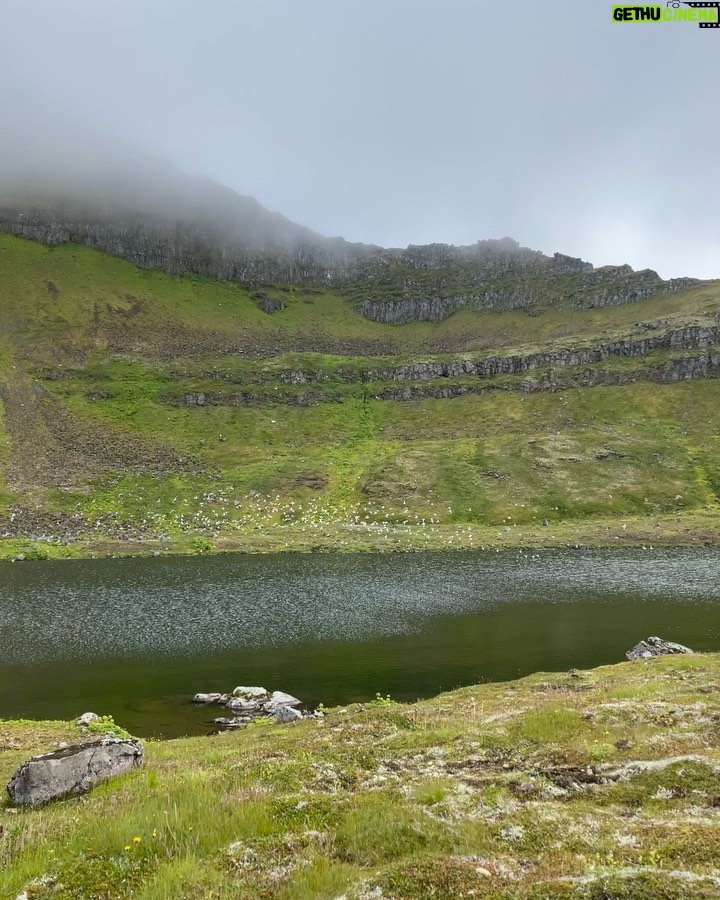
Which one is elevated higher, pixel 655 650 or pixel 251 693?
pixel 655 650

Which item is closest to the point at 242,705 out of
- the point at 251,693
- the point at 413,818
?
the point at 251,693

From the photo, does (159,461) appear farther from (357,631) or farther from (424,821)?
(424,821)

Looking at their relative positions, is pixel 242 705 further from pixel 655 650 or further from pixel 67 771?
pixel 655 650

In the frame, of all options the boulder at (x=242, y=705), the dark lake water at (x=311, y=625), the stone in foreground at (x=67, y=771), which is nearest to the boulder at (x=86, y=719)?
the dark lake water at (x=311, y=625)

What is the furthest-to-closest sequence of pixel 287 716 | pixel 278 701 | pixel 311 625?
pixel 311 625
pixel 278 701
pixel 287 716

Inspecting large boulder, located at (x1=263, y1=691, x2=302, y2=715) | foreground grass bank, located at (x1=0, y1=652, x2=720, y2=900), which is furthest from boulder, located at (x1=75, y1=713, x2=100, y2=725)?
large boulder, located at (x1=263, y1=691, x2=302, y2=715)

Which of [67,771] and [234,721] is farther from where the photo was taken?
[234,721]

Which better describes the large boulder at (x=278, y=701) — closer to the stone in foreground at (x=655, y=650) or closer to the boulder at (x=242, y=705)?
the boulder at (x=242, y=705)

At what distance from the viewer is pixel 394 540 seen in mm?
104688

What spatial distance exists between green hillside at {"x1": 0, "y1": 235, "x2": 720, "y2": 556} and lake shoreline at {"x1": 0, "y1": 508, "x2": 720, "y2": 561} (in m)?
0.67

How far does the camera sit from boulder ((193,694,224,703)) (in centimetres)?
3456

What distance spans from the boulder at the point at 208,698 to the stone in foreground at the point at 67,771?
18577mm

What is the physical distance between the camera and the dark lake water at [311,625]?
1470 inches

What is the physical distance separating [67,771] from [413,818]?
10.6 m
